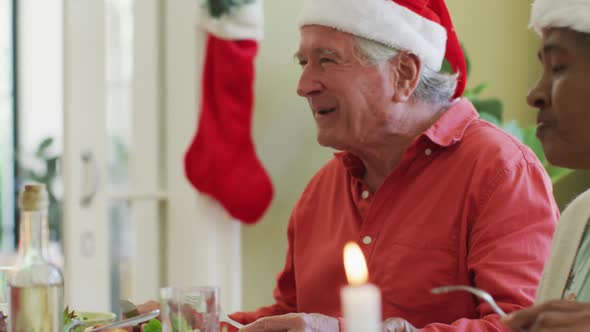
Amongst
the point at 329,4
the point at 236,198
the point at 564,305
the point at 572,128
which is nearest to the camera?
the point at 564,305

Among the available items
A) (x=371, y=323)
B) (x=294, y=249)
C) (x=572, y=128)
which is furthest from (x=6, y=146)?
(x=371, y=323)

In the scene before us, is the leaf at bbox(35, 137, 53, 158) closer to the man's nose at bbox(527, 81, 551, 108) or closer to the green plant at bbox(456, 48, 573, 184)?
the green plant at bbox(456, 48, 573, 184)

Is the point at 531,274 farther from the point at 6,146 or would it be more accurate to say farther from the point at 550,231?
the point at 6,146

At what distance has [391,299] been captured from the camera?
173 cm

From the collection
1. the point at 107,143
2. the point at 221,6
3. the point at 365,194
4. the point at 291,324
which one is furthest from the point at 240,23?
the point at 291,324

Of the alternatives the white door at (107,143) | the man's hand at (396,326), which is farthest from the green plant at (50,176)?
the man's hand at (396,326)

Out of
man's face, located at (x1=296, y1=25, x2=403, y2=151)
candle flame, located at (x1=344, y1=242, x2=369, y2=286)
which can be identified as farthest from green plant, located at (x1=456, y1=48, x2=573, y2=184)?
candle flame, located at (x1=344, y1=242, x2=369, y2=286)

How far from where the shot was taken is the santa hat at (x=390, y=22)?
1937 mm

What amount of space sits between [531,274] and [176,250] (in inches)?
70.5

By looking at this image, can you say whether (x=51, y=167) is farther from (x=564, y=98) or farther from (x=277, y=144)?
(x=564, y=98)

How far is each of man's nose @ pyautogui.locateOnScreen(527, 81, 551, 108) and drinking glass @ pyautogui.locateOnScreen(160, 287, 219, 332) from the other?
0.50 meters

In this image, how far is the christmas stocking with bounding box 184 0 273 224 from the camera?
298 cm

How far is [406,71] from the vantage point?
1.95m

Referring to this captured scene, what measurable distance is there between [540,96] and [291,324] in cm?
50
